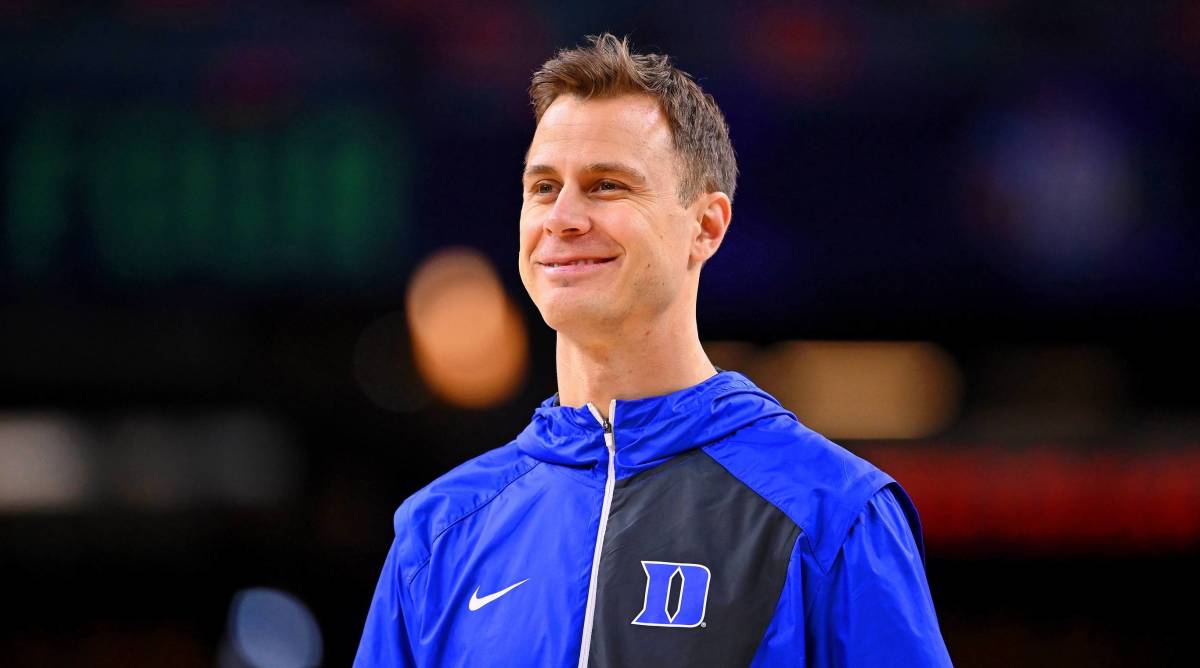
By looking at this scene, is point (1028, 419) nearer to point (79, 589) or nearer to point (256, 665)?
point (256, 665)

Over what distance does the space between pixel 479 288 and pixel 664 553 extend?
421 cm

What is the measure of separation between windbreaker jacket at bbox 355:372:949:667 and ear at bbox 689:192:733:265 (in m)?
0.21

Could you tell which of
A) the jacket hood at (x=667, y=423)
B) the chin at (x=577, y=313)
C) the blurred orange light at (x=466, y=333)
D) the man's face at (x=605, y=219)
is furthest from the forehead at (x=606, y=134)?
the blurred orange light at (x=466, y=333)

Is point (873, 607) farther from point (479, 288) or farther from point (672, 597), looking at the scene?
point (479, 288)

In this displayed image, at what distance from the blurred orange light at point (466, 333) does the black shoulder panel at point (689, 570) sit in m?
4.06

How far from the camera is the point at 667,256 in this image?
2029 millimetres

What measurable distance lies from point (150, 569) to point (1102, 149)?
189 inches

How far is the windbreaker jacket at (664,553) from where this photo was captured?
1.79 metres

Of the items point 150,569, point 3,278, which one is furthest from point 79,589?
point 3,278

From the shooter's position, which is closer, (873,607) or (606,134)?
(873,607)

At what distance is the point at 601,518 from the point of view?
1.97m

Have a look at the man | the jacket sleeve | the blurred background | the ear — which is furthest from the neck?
the blurred background

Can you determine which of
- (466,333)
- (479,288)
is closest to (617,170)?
(479,288)

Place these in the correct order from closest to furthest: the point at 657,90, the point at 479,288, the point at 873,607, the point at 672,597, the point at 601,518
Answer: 1. the point at 873,607
2. the point at 672,597
3. the point at 601,518
4. the point at 657,90
5. the point at 479,288
